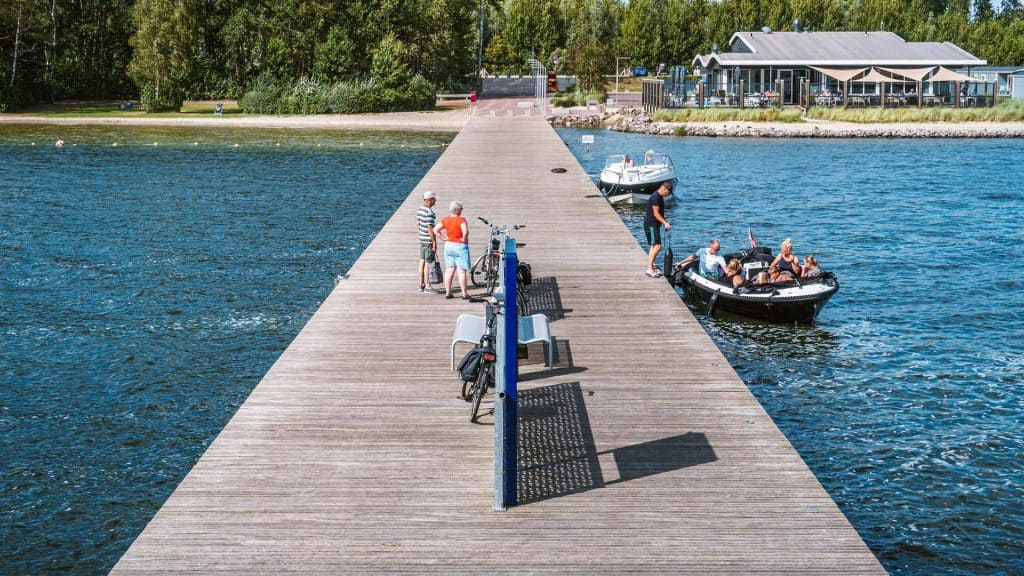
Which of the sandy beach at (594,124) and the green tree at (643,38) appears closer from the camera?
the sandy beach at (594,124)

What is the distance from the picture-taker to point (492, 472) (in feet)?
41.6

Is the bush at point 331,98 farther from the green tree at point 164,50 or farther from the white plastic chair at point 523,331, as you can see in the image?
the white plastic chair at point 523,331

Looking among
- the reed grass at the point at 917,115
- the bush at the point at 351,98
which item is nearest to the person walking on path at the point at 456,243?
the reed grass at the point at 917,115

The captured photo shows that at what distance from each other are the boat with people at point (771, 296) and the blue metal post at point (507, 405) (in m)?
13.1

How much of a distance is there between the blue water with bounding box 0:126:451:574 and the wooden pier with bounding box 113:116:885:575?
2445 millimetres

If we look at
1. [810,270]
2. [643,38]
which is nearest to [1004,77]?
[643,38]

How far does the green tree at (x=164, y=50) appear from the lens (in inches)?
3238

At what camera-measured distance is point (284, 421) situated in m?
14.3

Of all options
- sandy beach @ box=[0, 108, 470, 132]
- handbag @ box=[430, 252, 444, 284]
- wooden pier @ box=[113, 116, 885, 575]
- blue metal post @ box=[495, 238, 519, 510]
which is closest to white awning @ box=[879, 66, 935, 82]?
sandy beach @ box=[0, 108, 470, 132]

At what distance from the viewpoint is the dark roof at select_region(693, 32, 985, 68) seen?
8575 cm

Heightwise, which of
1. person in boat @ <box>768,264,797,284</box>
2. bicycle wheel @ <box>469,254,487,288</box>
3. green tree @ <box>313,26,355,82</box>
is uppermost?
green tree @ <box>313,26,355,82</box>

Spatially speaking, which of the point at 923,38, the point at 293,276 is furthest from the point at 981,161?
the point at 923,38

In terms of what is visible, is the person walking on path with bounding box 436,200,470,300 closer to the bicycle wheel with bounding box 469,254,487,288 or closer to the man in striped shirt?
the man in striped shirt

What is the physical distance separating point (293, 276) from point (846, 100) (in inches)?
2515
